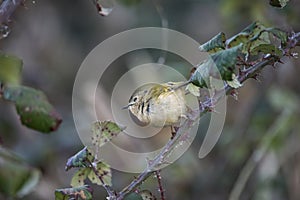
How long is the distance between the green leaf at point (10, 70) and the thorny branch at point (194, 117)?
0.91 ft

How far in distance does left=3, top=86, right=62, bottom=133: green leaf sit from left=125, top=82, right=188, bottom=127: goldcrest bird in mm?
172

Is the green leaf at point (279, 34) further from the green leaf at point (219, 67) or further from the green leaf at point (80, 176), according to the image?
the green leaf at point (80, 176)

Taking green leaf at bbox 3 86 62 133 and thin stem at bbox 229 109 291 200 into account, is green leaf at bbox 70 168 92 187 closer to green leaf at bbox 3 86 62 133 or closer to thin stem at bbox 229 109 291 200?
green leaf at bbox 3 86 62 133

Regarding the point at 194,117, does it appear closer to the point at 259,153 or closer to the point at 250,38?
the point at 250,38

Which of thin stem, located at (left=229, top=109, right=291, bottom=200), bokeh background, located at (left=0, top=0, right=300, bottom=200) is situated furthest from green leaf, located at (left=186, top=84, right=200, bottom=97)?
thin stem, located at (left=229, top=109, right=291, bottom=200)

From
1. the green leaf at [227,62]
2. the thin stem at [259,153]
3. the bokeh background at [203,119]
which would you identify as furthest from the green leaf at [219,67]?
the thin stem at [259,153]

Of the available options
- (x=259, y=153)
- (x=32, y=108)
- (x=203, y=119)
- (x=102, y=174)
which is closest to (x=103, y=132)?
(x=102, y=174)

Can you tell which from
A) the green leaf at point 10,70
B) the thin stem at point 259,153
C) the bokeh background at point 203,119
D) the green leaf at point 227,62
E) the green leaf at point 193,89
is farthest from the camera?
the bokeh background at point 203,119

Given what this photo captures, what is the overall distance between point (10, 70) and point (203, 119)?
1.93m

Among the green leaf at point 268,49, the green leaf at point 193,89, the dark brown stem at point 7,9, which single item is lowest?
the green leaf at point 268,49

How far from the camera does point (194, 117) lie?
2.80ft

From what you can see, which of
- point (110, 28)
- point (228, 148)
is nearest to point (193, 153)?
point (228, 148)

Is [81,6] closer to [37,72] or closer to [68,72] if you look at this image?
[68,72]

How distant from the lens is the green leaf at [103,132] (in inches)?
35.0
